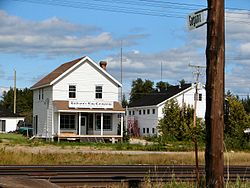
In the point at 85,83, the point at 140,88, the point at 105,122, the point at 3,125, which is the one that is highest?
the point at 140,88

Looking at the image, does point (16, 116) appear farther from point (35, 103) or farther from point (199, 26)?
point (199, 26)

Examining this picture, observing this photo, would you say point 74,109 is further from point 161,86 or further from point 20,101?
point 20,101

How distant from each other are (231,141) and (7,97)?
309 feet

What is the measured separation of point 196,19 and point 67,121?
44.8m

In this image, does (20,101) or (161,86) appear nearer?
(161,86)

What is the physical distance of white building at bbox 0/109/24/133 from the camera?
93.2 m

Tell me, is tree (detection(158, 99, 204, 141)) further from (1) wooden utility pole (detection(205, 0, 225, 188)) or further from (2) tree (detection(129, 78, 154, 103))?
(2) tree (detection(129, 78, 154, 103))

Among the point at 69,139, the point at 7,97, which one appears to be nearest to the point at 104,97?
the point at 69,139

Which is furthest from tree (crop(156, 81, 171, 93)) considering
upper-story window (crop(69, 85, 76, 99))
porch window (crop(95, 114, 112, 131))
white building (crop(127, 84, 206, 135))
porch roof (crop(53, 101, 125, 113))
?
upper-story window (crop(69, 85, 76, 99))

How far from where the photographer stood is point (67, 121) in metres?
52.2

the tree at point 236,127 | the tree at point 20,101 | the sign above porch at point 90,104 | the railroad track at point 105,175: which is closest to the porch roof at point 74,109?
the sign above porch at point 90,104

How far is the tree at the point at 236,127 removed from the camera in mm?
46281

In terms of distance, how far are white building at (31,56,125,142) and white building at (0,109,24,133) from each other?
40.8 metres

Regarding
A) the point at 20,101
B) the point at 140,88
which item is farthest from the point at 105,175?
the point at 20,101
